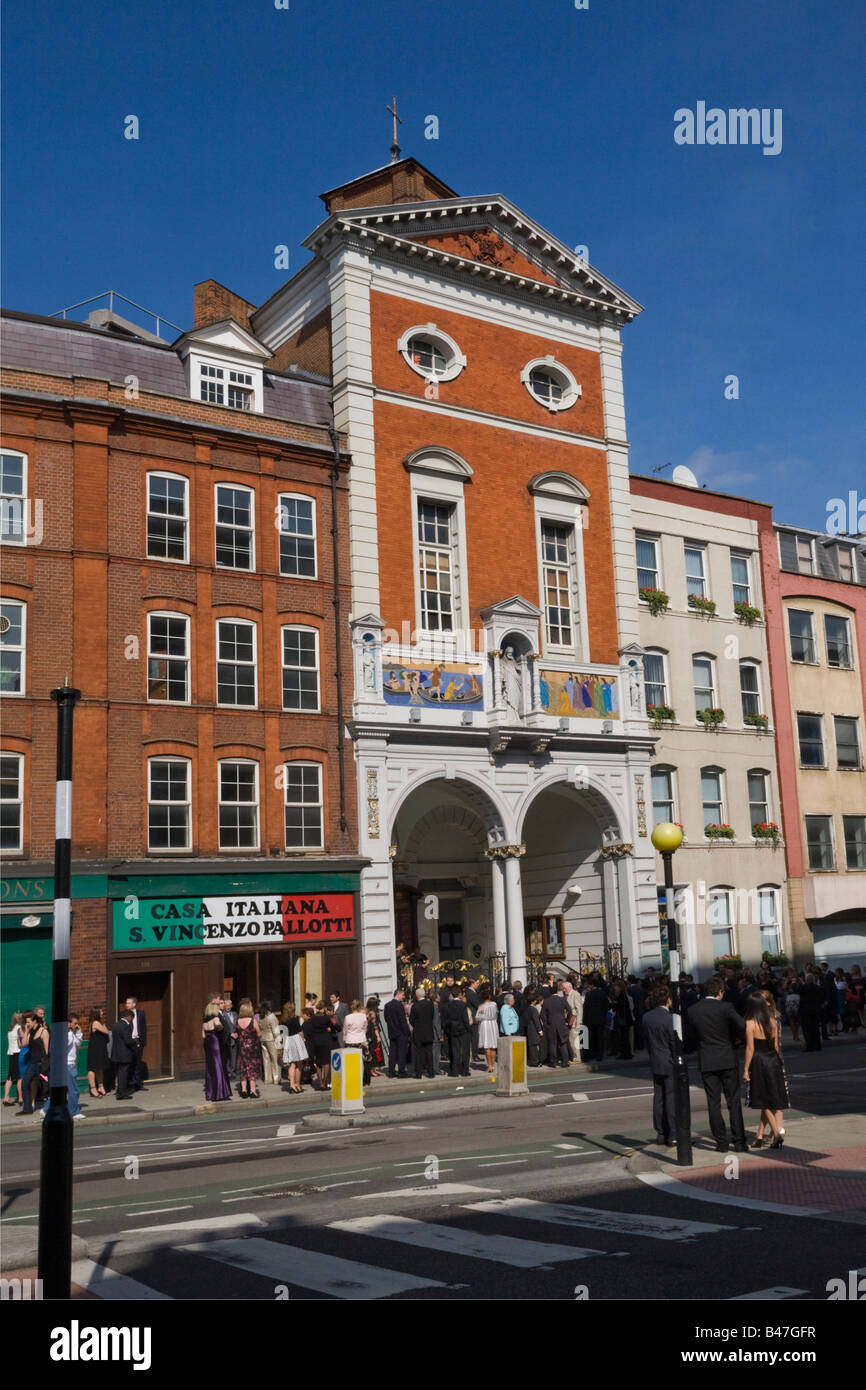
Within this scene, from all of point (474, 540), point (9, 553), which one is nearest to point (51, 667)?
point (9, 553)

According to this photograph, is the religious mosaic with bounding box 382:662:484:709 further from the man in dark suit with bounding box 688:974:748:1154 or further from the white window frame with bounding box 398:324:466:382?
the man in dark suit with bounding box 688:974:748:1154

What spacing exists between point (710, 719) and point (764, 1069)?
25736mm

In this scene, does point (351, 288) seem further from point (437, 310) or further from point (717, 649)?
point (717, 649)

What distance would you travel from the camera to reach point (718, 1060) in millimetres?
13555

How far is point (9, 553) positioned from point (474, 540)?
1195 centimetres

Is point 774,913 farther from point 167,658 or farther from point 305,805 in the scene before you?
point 167,658

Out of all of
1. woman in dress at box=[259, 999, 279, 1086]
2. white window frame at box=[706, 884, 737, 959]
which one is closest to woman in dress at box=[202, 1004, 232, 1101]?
woman in dress at box=[259, 999, 279, 1086]

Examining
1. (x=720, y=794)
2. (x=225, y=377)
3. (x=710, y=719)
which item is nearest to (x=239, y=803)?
(x=225, y=377)

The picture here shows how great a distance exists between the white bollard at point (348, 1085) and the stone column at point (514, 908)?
43.9 feet

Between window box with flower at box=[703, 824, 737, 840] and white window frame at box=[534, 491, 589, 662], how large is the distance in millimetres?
7264

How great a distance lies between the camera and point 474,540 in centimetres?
3294

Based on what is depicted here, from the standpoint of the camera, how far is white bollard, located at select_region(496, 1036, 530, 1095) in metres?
19.8

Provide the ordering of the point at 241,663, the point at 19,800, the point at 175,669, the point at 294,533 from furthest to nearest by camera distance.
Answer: the point at 294,533
the point at 241,663
the point at 175,669
the point at 19,800
